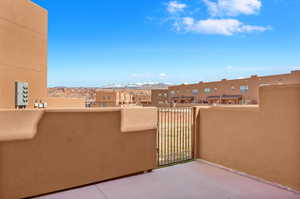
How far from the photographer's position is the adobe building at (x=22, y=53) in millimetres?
7141

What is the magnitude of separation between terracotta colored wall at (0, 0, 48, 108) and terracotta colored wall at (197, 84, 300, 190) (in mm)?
7723

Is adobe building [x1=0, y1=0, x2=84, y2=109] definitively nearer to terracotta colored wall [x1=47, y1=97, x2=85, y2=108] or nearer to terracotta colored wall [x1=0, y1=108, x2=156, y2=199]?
terracotta colored wall [x1=47, y1=97, x2=85, y2=108]

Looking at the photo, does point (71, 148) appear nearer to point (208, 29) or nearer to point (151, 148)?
point (151, 148)

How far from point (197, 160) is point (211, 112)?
1492 mm

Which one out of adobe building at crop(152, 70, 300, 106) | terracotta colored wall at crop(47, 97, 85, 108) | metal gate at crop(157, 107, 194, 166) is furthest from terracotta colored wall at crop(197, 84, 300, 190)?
adobe building at crop(152, 70, 300, 106)

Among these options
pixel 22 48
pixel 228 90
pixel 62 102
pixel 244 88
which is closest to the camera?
pixel 22 48

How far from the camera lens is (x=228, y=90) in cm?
3809

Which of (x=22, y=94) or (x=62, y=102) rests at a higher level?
(x=22, y=94)

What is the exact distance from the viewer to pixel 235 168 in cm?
457

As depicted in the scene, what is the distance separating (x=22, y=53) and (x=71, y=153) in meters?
6.72

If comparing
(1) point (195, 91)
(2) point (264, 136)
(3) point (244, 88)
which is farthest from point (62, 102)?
(1) point (195, 91)

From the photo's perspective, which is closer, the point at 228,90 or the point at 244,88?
the point at 244,88

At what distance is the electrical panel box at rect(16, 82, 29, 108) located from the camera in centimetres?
793

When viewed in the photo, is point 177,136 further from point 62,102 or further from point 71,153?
point 62,102
